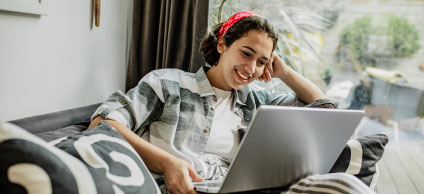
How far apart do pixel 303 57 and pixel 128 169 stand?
1539 mm

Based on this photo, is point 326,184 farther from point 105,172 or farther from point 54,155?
point 54,155

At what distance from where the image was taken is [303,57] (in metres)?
2.23

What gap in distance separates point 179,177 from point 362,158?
69 centimetres

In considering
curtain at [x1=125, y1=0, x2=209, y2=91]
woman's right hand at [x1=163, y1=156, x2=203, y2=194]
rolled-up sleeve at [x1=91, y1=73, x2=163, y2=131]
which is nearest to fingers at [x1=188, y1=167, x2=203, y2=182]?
woman's right hand at [x1=163, y1=156, x2=203, y2=194]

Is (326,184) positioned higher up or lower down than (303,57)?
lower down

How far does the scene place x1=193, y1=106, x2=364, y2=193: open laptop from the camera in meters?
0.87

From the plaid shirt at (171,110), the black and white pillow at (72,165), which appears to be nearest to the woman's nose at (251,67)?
the plaid shirt at (171,110)

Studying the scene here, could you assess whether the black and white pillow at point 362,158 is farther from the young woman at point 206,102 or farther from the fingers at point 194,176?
the fingers at point 194,176

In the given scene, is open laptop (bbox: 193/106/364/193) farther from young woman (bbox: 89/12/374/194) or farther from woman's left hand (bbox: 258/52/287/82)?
woman's left hand (bbox: 258/52/287/82)

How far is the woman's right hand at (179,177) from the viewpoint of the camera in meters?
1.05

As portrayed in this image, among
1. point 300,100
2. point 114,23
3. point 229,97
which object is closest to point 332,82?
point 300,100

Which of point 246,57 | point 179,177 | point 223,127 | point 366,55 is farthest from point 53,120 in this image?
point 366,55

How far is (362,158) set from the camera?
4.52 ft

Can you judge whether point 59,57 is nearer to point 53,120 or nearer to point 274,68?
point 53,120
